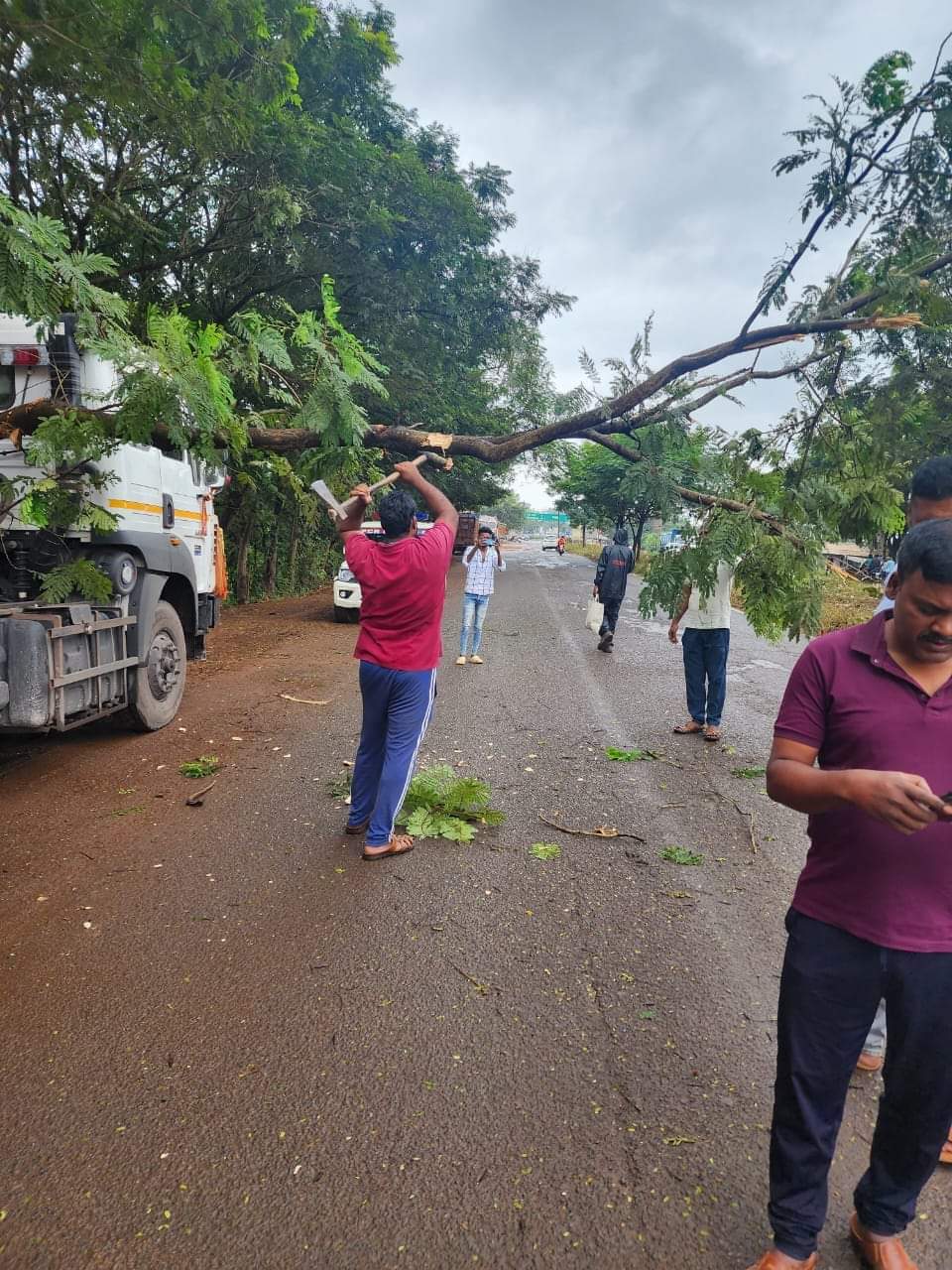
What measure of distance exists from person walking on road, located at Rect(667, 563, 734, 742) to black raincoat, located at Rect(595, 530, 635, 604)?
12.5 ft

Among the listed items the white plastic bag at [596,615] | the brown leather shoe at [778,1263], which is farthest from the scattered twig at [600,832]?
the white plastic bag at [596,615]

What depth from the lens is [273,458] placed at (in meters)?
8.29

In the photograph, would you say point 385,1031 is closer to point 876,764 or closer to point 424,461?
point 876,764

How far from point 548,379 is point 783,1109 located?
30850 mm

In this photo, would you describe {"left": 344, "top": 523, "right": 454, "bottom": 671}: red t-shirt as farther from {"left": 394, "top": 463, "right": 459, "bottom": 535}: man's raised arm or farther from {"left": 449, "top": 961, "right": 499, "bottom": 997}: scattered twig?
{"left": 449, "top": 961, "right": 499, "bottom": 997}: scattered twig

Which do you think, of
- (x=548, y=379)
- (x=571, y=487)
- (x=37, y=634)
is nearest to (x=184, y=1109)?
(x=37, y=634)

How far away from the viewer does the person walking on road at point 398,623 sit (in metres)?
3.91

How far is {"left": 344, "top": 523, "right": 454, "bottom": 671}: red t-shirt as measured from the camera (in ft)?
12.8

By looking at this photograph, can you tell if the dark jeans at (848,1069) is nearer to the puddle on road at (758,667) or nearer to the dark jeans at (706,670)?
the dark jeans at (706,670)

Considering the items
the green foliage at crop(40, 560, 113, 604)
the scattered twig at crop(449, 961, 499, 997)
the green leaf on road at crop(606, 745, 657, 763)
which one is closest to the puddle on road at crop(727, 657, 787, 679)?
the green leaf on road at crop(606, 745, 657, 763)

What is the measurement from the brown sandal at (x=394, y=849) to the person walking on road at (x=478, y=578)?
17.5 ft

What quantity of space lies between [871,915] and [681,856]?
272 cm

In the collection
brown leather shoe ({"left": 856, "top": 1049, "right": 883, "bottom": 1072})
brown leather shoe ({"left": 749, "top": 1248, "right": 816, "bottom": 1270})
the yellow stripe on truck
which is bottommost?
brown leather shoe ({"left": 856, "top": 1049, "right": 883, "bottom": 1072})

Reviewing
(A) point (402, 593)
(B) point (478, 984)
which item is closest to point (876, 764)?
(B) point (478, 984)
